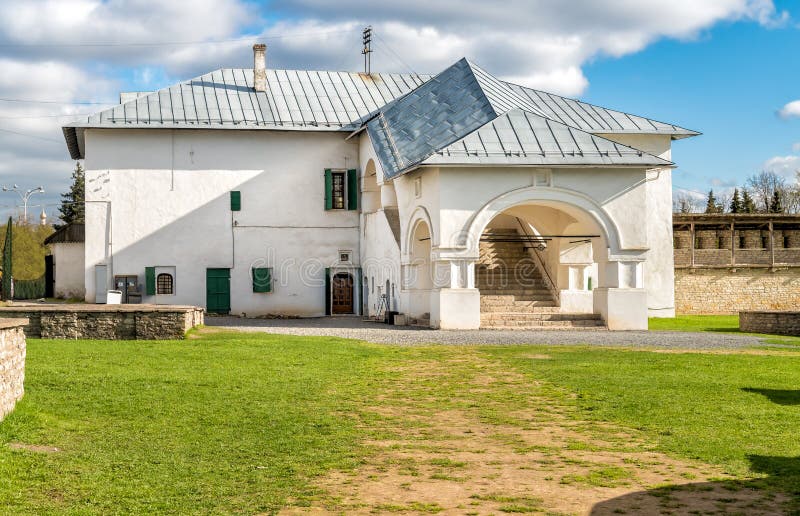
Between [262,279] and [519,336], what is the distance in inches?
457

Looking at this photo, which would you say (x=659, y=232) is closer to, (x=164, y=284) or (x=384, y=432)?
(x=164, y=284)

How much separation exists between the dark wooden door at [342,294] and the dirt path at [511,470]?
63.5ft

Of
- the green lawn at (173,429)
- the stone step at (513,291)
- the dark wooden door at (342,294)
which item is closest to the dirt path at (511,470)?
the green lawn at (173,429)

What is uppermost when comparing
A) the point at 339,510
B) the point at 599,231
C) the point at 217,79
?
the point at 217,79

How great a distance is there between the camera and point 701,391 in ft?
41.8

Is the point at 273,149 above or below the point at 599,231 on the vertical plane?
above

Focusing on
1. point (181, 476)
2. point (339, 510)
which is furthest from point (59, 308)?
point (339, 510)

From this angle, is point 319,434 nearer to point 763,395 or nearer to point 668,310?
point 763,395

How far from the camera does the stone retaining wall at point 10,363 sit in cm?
924

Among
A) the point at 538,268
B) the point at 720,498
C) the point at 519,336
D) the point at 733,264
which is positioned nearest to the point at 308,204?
the point at 538,268

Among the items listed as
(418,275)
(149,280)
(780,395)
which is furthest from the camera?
(149,280)

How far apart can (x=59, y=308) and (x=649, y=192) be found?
19469 mm

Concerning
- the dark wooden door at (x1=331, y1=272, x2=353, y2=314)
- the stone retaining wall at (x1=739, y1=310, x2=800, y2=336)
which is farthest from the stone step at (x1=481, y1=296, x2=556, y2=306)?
the dark wooden door at (x1=331, y1=272, x2=353, y2=314)

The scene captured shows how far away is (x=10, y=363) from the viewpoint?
31.4 ft
